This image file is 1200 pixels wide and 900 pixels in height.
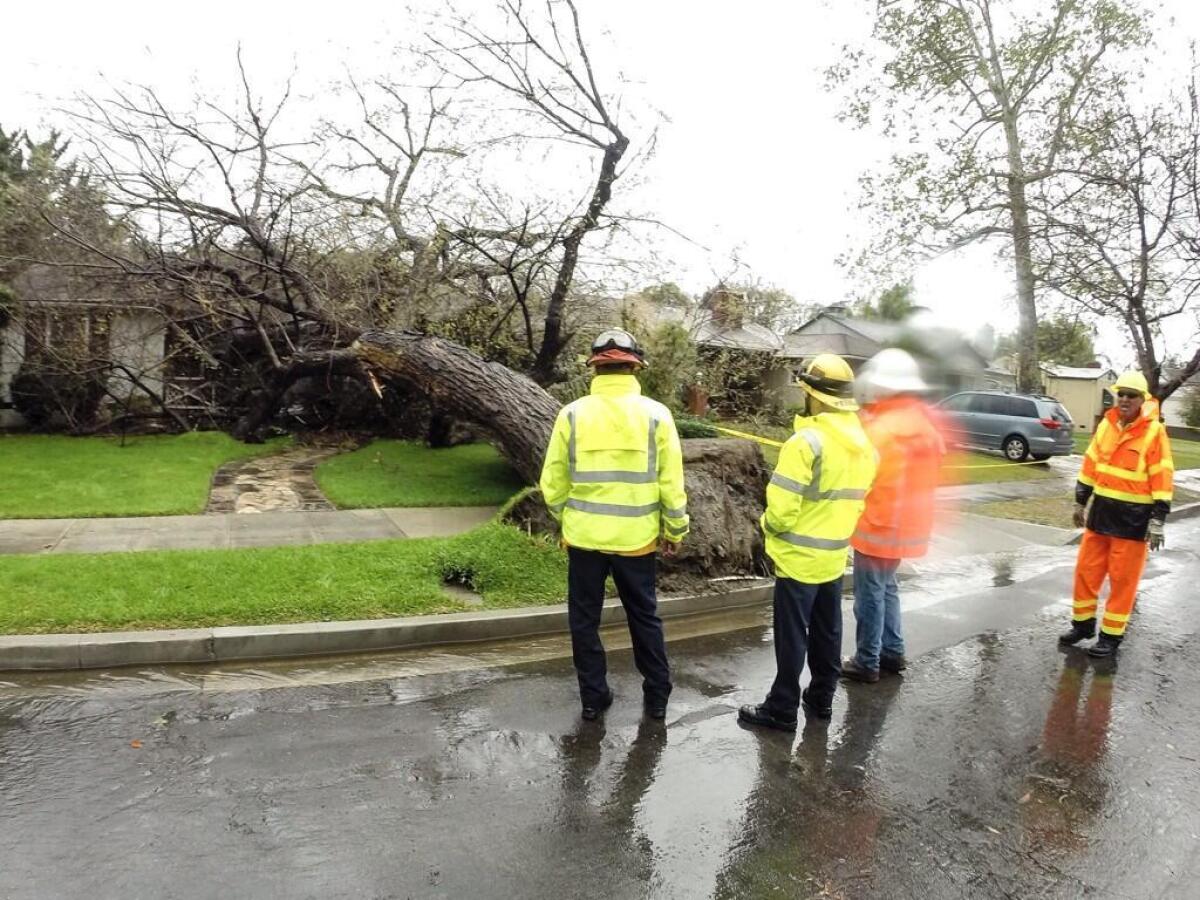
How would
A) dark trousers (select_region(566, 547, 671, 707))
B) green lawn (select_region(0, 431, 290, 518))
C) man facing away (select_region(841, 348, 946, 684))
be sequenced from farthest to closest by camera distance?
green lawn (select_region(0, 431, 290, 518)), man facing away (select_region(841, 348, 946, 684)), dark trousers (select_region(566, 547, 671, 707))

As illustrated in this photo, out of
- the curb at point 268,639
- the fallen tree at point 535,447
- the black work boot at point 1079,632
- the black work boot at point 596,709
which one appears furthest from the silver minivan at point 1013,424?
the black work boot at point 596,709

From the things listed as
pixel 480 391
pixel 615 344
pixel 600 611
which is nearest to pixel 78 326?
pixel 480 391

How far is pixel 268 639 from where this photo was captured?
4.77m

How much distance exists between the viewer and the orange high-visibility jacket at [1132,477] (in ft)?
17.4

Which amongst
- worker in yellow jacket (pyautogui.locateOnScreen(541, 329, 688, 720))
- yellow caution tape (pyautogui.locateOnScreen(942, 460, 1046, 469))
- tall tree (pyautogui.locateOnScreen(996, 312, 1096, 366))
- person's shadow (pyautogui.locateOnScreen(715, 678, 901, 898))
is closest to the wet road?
person's shadow (pyautogui.locateOnScreen(715, 678, 901, 898))

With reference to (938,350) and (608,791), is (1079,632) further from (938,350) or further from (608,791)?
(608,791)

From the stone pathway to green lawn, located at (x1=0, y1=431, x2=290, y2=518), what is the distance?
0.56 feet

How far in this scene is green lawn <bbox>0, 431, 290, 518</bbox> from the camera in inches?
301

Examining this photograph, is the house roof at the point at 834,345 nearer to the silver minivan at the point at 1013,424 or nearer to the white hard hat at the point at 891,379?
the white hard hat at the point at 891,379

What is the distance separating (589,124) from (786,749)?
8815 mm

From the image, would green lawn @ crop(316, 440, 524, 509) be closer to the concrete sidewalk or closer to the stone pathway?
the stone pathway

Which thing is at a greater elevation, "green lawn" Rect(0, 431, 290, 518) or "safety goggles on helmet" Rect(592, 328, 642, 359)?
"safety goggles on helmet" Rect(592, 328, 642, 359)

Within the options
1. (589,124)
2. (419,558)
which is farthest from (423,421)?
(419,558)

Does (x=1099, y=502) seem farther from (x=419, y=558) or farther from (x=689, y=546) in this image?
(x=419, y=558)
